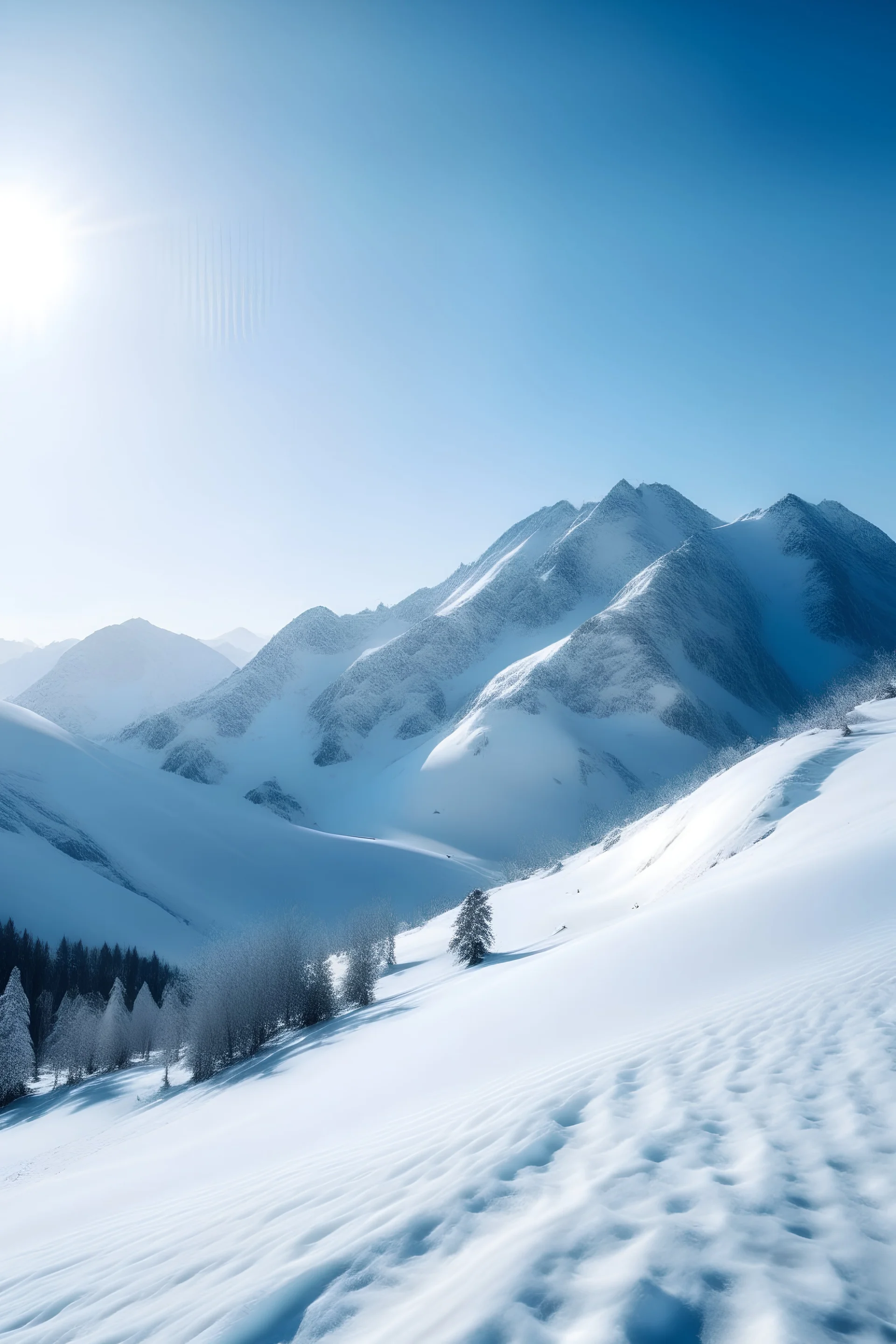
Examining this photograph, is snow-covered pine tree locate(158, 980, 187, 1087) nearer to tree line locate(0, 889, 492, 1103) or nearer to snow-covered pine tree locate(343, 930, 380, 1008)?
tree line locate(0, 889, 492, 1103)

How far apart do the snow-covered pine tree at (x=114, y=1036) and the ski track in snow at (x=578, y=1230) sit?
43542 mm

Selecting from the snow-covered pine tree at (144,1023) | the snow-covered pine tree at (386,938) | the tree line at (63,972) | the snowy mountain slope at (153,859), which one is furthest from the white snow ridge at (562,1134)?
the snowy mountain slope at (153,859)

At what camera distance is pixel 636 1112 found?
20.7 feet

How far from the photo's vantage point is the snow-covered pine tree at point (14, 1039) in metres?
39.3

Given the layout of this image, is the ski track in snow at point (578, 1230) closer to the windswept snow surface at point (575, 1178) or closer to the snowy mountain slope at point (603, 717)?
the windswept snow surface at point (575, 1178)

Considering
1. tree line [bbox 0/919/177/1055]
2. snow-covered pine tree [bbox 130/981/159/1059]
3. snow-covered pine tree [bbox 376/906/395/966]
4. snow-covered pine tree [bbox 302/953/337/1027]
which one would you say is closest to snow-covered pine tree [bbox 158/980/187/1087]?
snow-covered pine tree [bbox 130/981/159/1059]

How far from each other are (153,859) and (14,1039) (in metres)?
54.3

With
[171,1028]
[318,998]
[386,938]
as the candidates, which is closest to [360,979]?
[318,998]

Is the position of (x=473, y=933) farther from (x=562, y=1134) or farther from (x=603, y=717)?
(x=603, y=717)

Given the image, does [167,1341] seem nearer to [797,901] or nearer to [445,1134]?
[445,1134]

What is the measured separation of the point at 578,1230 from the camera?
4.06 metres

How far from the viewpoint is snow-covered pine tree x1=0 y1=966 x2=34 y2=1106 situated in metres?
39.3

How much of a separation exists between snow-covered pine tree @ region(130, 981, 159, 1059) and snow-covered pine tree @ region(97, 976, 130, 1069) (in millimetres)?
2430

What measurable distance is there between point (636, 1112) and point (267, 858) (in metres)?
102
